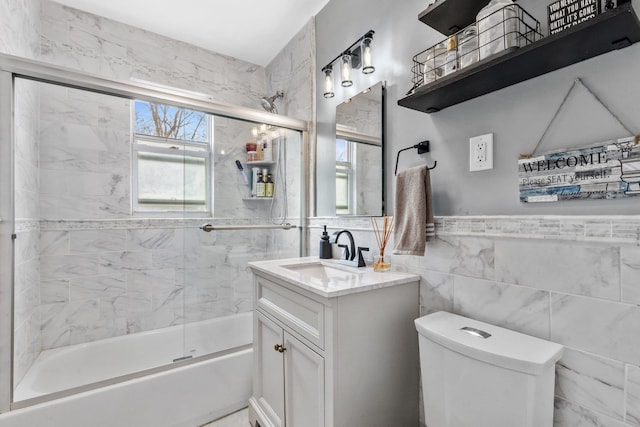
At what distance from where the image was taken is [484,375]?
0.83 meters

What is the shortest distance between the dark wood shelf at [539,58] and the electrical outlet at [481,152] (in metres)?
0.17

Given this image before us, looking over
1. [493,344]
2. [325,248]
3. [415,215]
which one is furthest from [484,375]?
[325,248]

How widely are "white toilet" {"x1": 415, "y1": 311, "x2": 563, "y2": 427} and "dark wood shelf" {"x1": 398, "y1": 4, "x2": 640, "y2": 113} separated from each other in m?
0.83

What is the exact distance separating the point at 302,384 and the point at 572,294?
101 cm

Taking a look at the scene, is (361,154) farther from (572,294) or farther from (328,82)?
(572,294)

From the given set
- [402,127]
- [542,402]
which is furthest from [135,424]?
[402,127]

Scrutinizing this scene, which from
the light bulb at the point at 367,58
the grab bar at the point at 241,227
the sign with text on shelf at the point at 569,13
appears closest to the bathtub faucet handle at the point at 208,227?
the grab bar at the point at 241,227

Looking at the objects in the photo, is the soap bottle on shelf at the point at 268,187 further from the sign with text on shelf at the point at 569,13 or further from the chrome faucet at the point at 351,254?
the sign with text on shelf at the point at 569,13

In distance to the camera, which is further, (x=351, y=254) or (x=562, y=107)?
(x=351, y=254)

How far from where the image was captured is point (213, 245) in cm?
212

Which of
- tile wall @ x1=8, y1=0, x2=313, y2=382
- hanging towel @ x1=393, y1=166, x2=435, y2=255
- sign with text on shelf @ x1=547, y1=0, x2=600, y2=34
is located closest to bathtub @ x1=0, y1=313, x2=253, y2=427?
tile wall @ x1=8, y1=0, x2=313, y2=382

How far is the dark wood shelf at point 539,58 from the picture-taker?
71 centimetres

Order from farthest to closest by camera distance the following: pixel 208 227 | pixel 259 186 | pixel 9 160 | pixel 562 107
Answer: pixel 259 186 → pixel 208 227 → pixel 9 160 → pixel 562 107

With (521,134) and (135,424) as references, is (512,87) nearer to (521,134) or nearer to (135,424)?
(521,134)
